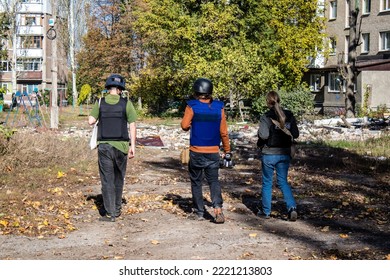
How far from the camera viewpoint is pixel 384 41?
173 feet

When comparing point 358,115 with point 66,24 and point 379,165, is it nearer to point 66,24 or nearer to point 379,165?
point 379,165

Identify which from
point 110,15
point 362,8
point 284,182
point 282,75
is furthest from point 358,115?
point 284,182

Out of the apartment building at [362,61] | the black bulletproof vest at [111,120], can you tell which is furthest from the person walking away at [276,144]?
the apartment building at [362,61]

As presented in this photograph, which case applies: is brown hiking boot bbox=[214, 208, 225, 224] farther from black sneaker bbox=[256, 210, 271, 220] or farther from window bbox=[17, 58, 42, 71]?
window bbox=[17, 58, 42, 71]

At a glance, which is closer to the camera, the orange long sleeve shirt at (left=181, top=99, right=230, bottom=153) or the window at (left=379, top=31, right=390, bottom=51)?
the orange long sleeve shirt at (left=181, top=99, right=230, bottom=153)

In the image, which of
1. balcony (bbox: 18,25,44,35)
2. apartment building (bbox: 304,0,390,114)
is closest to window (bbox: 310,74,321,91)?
apartment building (bbox: 304,0,390,114)

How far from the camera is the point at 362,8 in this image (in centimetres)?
5431

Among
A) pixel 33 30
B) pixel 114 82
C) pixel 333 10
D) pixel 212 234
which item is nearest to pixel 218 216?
pixel 212 234

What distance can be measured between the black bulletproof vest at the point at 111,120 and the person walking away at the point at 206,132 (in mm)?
874

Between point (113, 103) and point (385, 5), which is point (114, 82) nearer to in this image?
point (113, 103)

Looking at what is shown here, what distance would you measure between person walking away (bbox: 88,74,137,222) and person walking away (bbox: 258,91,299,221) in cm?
182

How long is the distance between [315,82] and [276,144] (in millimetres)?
50292

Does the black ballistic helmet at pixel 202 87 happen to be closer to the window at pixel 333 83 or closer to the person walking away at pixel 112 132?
the person walking away at pixel 112 132

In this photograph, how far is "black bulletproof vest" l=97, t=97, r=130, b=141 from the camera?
9289 millimetres
